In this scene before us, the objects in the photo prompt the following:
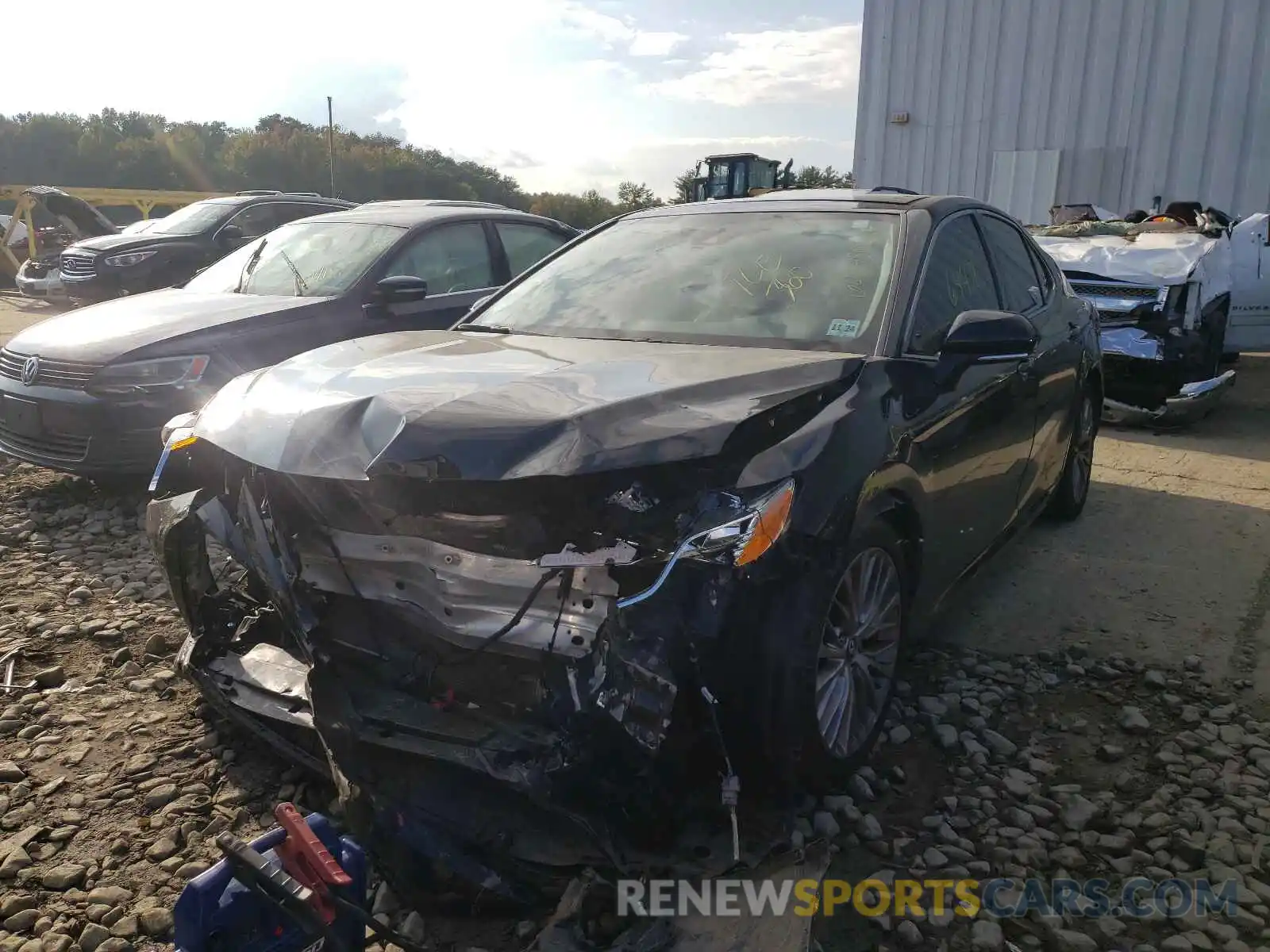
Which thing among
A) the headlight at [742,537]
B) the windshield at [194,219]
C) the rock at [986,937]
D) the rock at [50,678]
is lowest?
the rock at [50,678]

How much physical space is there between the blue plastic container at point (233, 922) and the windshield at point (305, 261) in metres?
4.35

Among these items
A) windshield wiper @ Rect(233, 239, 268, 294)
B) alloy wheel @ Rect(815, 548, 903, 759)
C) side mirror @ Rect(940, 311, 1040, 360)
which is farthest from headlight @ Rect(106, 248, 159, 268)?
alloy wheel @ Rect(815, 548, 903, 759)

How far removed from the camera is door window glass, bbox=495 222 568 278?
6.61 meters

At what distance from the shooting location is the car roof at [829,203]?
349 cm

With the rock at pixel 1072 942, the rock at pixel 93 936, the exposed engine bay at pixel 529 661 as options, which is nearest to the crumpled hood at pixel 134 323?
the exposed engine bay at pixel 529 661

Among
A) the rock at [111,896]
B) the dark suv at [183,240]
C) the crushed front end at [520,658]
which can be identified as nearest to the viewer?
the crushed front end at [520,658]

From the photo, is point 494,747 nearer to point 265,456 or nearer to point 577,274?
point 265,456

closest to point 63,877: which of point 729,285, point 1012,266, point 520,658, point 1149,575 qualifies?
point 520,658

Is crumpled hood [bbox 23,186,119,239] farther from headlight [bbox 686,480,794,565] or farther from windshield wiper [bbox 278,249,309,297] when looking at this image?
headlight [bbox 686,480,794,565]

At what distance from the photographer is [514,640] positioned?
7.38 feet

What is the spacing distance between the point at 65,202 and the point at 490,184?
40.3 metres

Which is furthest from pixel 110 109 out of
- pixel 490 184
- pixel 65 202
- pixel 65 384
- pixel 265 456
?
pixel 265 456

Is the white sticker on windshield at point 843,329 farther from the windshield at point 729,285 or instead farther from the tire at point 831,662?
the tire at point 831,662

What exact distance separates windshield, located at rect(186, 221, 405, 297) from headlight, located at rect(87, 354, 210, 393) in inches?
37.7
